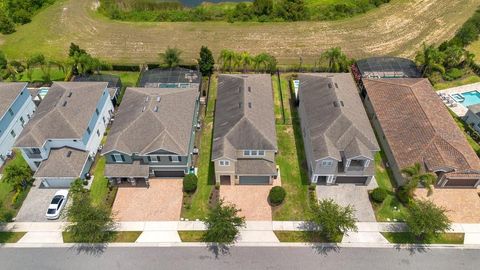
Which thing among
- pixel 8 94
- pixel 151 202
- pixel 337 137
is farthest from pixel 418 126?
pixel 8 94

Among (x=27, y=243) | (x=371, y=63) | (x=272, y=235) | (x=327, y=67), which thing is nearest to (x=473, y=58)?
(x=371, y=63)

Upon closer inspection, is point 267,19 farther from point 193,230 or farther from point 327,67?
point 193,230

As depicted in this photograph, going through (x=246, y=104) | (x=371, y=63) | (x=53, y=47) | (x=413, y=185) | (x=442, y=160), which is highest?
(x=53, y=47)

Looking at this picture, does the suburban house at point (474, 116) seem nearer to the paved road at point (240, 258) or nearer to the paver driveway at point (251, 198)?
the paved road at point (240, 258)

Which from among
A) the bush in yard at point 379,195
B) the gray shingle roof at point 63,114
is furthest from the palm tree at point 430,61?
the gray shingle roof at point 63,114

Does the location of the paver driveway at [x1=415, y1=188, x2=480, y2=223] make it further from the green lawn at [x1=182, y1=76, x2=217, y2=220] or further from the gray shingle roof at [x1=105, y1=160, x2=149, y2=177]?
the gray shingle roof at [x1=105, y1=160, x2=149, y2=177]

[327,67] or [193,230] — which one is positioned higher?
[327,67]
